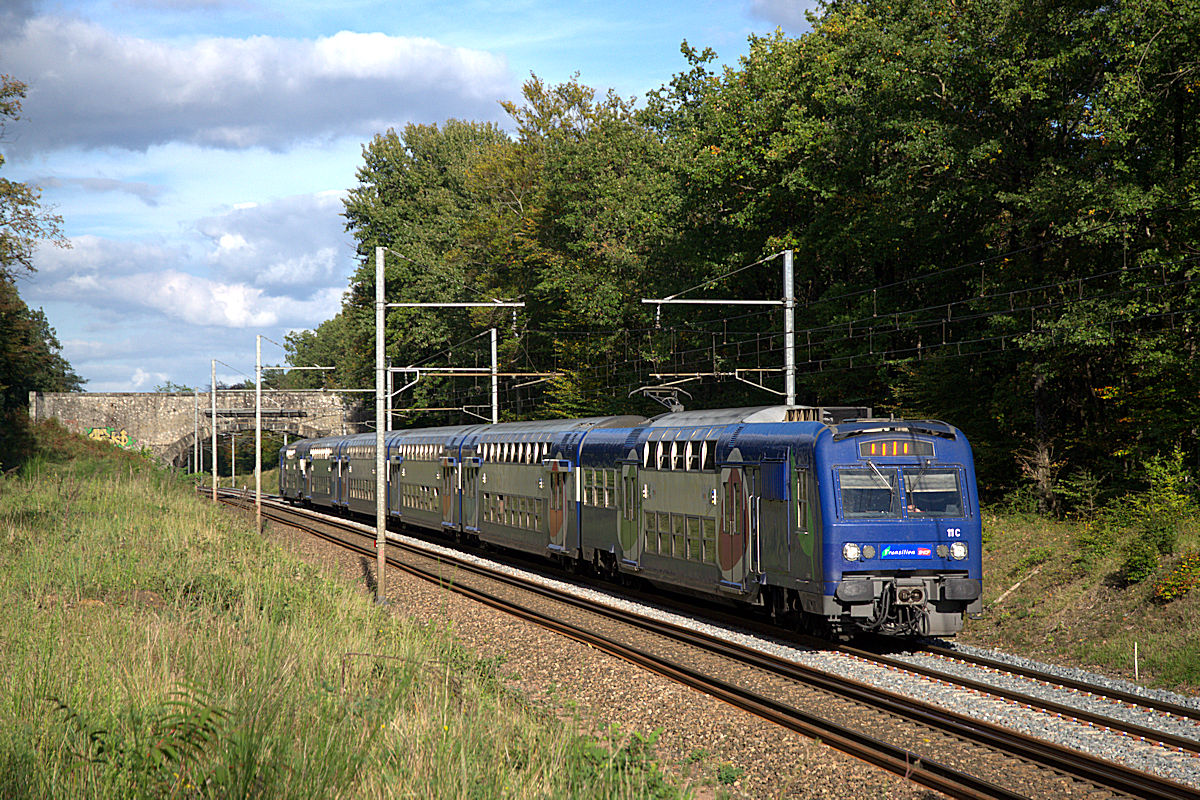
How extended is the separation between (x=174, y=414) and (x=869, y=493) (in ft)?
254

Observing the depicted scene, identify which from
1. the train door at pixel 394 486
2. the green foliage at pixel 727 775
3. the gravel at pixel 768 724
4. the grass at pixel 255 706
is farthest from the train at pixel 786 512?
the train door at pixel 394 486

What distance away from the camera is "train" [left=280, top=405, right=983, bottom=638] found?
15008 millimetres

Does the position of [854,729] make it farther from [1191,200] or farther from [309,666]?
[1191,200]

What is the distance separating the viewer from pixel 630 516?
21.9 meters

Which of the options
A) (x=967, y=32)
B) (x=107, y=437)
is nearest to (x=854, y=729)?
(x=967, y=32)

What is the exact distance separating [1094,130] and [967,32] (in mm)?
4736

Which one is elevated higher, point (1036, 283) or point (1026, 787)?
point (1036, 283)

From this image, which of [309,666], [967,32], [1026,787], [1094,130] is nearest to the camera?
[1026,787]

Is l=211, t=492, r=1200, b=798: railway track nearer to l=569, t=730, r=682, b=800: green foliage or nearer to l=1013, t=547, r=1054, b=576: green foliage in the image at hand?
l=569, t=730, r=682, b=800: green foliage

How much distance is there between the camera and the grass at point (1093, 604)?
14.6 meters

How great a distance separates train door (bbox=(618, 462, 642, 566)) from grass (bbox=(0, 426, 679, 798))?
709 centimetres

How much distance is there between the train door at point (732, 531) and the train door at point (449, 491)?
57.4 feet

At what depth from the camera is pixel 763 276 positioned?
3881 cm

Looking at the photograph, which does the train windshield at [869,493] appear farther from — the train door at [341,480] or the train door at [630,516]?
the train door at [341,480]
